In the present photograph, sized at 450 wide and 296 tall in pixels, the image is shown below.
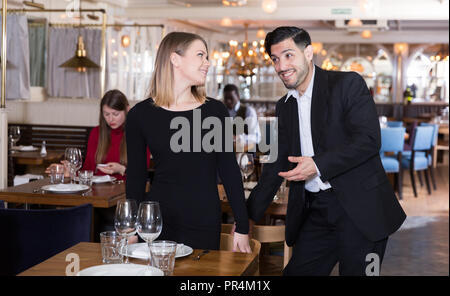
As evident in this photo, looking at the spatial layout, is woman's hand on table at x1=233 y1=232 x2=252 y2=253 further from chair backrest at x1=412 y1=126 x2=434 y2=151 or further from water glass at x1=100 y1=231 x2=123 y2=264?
chair backrest at x1=412 y1=126 x2=434 y2=151

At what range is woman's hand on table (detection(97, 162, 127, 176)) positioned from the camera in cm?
416

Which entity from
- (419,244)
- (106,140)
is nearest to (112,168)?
(106,140)

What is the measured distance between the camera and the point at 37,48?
376 inches

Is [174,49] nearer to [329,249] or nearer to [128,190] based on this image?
[128,190]

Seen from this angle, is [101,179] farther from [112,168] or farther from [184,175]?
[184,175]

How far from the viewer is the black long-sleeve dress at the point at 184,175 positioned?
242 cm

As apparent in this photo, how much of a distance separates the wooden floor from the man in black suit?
3.98 ft

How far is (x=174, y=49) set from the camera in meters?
2.47

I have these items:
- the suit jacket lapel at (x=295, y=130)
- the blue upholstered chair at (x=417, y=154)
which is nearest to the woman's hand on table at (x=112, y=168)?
the suit jacket lapel at (x=295, y=130)

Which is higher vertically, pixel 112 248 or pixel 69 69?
pixel 69 69

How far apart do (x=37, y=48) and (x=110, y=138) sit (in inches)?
226

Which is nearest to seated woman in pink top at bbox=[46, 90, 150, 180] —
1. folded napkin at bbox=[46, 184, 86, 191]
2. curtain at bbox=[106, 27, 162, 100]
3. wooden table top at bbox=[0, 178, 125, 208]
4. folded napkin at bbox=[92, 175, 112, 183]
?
folded napkin at bbox=[92, 175, 112, 183]
